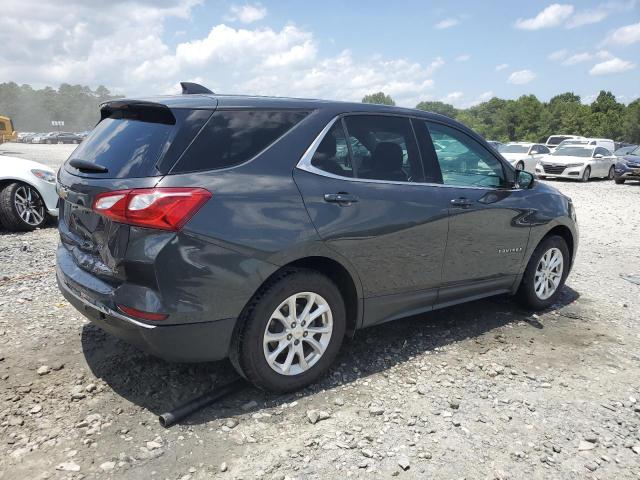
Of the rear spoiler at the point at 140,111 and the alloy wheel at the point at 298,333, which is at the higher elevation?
the rear spoiler at the point at 140,111

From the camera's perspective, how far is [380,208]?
11.3 feet

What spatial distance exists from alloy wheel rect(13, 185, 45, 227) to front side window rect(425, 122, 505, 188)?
6408 millimetres

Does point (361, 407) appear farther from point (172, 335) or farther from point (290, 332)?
point (172, 335)

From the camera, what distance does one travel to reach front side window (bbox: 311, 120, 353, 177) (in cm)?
328

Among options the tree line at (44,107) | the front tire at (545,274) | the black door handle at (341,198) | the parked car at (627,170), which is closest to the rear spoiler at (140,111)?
the black door handle at (341,198)

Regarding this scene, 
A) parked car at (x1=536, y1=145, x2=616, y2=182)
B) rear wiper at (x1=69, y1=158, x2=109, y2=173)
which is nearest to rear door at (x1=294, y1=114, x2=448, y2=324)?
rear wiper at (x1=69, y1=158, x2=109, y2=173)

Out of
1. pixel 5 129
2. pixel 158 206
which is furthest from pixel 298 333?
pixel 5 129

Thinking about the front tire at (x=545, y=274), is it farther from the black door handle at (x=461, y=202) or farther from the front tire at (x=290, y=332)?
the front tire at (x=290, y=332)

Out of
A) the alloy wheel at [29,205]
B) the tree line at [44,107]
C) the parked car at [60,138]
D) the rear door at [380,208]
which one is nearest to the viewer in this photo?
the rear door at [380,208]

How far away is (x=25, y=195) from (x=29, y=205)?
0.16 meters

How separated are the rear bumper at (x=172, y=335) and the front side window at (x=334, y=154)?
1122 mm

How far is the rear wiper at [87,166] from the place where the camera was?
9.78ft

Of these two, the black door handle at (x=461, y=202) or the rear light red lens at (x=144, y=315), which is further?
the black door handle at (x=461, y=202)

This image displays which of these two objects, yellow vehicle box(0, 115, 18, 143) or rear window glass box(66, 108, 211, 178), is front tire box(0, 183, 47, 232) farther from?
yellow vehicle box(0, 115, 18, 143)
